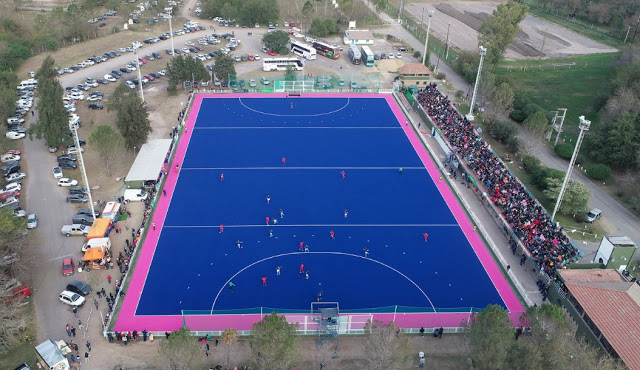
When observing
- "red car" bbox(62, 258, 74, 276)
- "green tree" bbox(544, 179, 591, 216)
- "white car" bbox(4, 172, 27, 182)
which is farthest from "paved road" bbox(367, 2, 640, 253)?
"white car" bbox(4, 172, 27, 182)

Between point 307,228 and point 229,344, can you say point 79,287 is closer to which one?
point 229,344

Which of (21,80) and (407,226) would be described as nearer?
(407,226)

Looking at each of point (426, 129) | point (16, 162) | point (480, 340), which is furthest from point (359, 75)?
point (480, 340)

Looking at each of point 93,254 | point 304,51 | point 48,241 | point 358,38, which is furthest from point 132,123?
point 358,38

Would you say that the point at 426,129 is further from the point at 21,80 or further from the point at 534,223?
the point at 21,80

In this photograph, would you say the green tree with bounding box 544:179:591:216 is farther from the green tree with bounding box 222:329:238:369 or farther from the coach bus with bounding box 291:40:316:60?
the coach bus with bounding box 291:40:316:60

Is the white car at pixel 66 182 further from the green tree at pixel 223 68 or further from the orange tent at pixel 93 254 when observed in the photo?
the green tree at pixel 223 68
